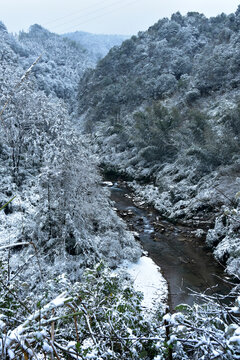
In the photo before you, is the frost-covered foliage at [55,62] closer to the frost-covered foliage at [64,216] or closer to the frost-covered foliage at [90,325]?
the frost-covered foliage at [64,216]

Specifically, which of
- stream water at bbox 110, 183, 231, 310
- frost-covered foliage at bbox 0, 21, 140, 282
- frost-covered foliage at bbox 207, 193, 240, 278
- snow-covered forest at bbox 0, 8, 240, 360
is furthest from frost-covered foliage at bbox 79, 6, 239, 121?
frost-covered foliage at bbox 0, 21, 140, 282

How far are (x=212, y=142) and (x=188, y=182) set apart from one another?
3.42 m

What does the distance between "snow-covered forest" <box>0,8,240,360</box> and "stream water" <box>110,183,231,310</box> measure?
0.52 m

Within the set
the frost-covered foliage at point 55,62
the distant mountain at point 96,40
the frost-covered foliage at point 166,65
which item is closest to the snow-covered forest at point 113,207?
the frost-covered foliage at point 166,65

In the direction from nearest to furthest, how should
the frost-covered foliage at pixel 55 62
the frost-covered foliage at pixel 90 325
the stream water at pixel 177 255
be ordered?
the frost-covered foliage at pixel 90 325, the stream water at pixel 177 255, the frost-covered foliage at pixel 55 62

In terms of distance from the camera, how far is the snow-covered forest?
1630mm

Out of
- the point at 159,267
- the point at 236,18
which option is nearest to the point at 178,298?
the point at 159,267

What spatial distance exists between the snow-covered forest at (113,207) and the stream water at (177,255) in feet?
1.71

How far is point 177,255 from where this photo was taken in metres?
12.0

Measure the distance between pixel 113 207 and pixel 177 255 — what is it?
5.55 metres

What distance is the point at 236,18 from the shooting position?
3947cm

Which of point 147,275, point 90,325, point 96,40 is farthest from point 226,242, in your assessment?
point 96,40

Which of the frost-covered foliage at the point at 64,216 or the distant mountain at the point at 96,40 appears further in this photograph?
the distant mountain at the point at 96,40

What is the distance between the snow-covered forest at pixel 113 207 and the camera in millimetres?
1630
